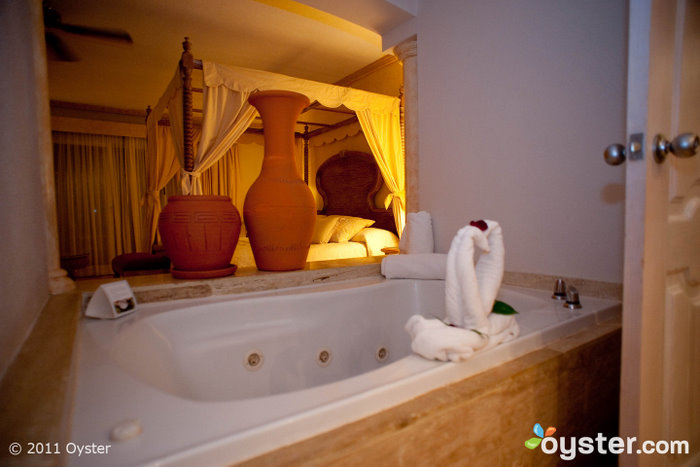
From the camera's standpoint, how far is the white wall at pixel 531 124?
4.49ft

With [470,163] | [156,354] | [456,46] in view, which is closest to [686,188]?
[470,163]

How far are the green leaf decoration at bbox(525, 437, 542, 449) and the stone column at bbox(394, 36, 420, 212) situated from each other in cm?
155

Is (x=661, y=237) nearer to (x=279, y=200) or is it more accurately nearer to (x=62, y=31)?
(x=279, y=200)

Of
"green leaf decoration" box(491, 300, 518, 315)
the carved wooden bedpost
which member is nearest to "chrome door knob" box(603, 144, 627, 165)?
"green leaf decoration" box(491, 300, 518, 315)

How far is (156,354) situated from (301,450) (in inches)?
28.9

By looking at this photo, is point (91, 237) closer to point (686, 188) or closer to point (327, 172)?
point (327, 172)

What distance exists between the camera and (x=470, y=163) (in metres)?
1.89

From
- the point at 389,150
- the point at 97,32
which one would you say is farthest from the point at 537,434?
the point at 97,32

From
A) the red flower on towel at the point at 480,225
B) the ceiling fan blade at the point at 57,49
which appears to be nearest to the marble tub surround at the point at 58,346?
the red flower on towel at the point at 480,225

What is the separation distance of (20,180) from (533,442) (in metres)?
1.57

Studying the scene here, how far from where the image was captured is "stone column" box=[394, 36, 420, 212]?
2244 mm

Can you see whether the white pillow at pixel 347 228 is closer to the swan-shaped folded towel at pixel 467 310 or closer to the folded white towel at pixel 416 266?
the folded white towel at pixel 416 266

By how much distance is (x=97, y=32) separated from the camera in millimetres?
2752

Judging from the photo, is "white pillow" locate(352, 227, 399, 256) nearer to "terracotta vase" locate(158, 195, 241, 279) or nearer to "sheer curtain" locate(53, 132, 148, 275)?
"terracotta vase" locate(158, 195, 241, 279)
